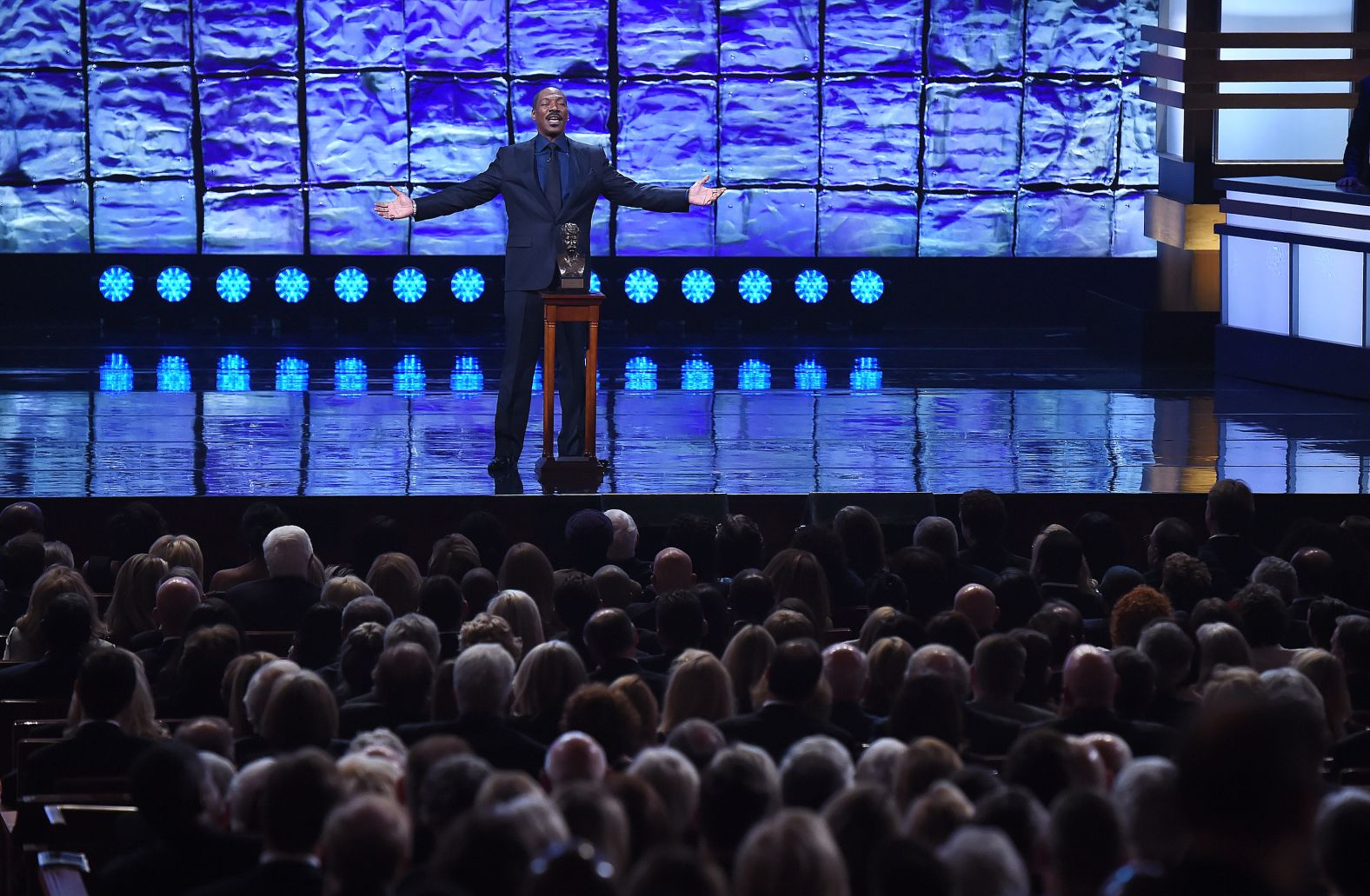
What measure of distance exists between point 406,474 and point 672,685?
4.73m

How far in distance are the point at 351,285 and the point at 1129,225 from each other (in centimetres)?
647

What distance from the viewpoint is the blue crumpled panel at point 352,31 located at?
54.1ft

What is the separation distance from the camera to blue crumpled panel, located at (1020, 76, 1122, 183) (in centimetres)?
1673

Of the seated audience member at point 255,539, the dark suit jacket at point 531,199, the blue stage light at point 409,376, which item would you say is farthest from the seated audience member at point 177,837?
the blue stage light at point 409,376

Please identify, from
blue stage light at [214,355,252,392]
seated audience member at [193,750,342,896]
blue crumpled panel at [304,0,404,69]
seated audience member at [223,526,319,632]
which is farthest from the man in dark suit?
blue crumpled panel at [304,0,404,69]

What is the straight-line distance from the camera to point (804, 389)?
43.1 feet

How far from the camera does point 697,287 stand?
659 inches

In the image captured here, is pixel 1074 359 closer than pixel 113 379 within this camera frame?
No

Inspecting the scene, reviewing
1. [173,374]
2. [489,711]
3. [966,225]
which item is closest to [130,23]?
[173,374]

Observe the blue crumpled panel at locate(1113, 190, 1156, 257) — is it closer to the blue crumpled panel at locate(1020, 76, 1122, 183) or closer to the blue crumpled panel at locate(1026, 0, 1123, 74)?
the blue crumpled panel at locate(1020, 76, 1122, 183)

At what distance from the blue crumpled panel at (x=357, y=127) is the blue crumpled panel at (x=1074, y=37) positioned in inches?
206

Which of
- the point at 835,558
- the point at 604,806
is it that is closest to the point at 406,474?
the point at 835,558

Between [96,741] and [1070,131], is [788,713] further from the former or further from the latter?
[1070,131]

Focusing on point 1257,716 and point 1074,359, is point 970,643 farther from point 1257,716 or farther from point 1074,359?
point 1074,359
